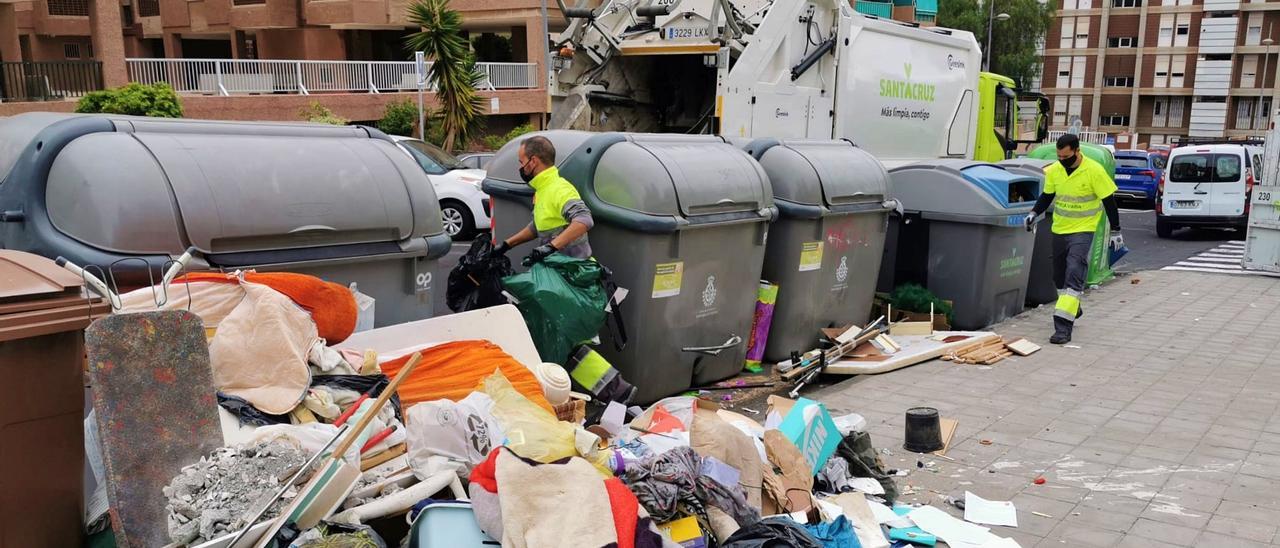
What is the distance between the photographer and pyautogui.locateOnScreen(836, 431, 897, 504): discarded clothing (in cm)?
493

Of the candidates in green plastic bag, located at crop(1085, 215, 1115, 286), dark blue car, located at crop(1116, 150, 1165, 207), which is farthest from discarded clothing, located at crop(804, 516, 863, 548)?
dark blue car, located at crop(1116, 150, 1165, 207)

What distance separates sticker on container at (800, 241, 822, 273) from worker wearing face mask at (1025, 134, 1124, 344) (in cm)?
242

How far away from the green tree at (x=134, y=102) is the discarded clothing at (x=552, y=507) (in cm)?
1641

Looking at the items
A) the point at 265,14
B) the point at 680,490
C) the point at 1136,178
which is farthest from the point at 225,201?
the point at 265,14

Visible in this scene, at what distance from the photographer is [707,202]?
636 centimetres

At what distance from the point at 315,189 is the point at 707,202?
2.53m

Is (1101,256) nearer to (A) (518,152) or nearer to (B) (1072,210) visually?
(B) (1072,210)

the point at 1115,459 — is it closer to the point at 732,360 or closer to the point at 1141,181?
the point at 732,360

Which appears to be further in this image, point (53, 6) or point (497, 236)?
point (53, 6)

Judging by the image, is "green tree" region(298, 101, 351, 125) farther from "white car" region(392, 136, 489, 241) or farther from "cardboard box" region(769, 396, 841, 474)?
"cardboard box" region(769, 396, 841, 474)

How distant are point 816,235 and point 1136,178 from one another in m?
21.2

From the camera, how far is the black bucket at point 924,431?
5486mm

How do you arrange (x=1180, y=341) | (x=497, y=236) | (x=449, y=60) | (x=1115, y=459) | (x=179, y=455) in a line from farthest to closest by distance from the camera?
1. (x=449, y=60)
2. (x=1180, y=341)
3. (x=497, y=236)
4. (x=1115, y=459)
5. (x=179, y=455)

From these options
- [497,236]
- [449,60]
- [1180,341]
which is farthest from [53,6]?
[1180,341]
